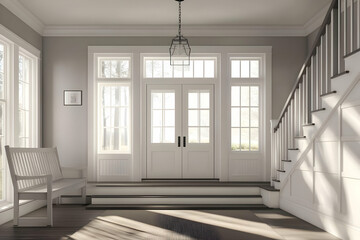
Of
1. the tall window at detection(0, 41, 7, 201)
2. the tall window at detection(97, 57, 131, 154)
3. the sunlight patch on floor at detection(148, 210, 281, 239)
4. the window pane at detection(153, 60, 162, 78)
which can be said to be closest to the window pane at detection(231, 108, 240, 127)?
the window pane at detection(153, 60, 162, 78)

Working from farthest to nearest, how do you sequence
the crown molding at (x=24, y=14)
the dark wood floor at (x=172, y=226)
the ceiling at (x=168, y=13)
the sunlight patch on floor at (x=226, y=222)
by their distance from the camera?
the ceiling at (x=168, y=13) < the crown molding at (x=24, y=14) < the sunlight patch on floor at (x=226, y=222) < the dark wood floor at (x=172, y=226)

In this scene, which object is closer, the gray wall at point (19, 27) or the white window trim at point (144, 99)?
the gray wall at point (19, 27)

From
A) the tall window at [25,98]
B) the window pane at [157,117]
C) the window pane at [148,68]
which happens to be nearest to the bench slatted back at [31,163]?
the tall window at [25,98]

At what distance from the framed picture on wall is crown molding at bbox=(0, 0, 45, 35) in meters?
1.24

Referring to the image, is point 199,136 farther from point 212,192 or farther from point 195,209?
point 195,209

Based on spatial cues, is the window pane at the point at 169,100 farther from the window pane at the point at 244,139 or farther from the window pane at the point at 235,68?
the window pane at the point at 244,139

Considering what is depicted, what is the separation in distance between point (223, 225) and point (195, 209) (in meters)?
1.30

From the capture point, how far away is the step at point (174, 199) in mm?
7012

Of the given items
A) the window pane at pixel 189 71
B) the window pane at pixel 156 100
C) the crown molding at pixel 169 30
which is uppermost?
the crown molding at pixel 169 30

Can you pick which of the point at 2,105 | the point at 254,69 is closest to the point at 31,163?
the point at 2,105

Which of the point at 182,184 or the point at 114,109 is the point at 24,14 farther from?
the point at 182,184

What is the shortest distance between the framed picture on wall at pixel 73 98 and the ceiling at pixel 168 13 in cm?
121

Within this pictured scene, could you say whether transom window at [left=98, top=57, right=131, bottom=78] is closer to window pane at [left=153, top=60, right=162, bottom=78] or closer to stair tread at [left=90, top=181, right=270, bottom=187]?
window pane at [left=153, top=60, right=162, bottom=78]

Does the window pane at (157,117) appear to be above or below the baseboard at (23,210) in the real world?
above
